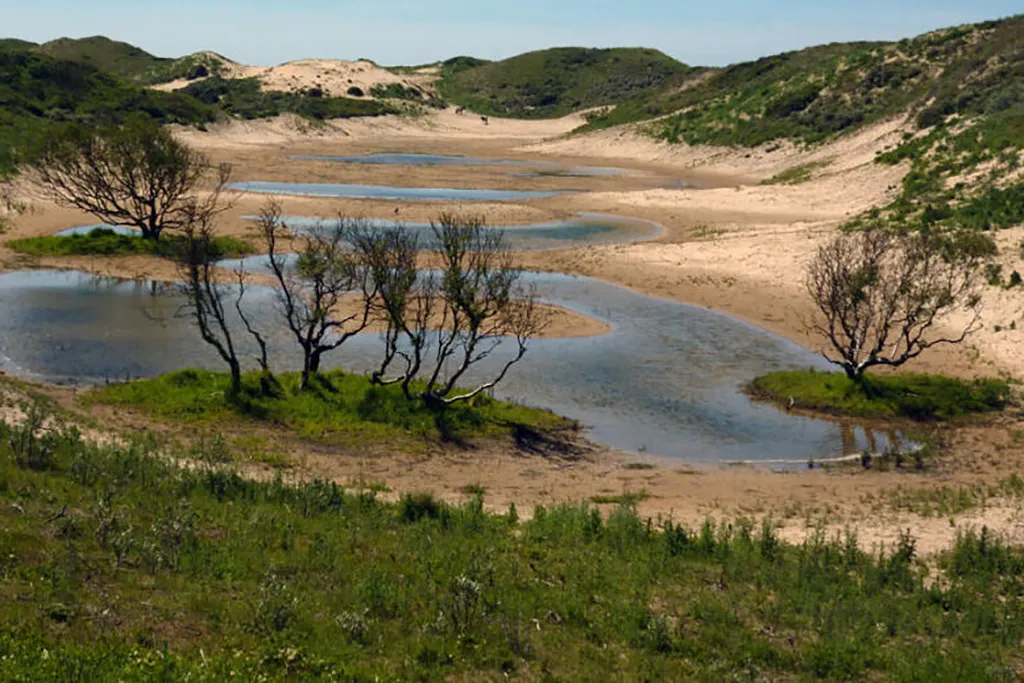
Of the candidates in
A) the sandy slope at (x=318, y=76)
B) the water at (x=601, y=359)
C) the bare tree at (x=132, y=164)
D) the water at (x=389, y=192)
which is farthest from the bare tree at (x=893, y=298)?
the sandy slope at (x=318, y=76)

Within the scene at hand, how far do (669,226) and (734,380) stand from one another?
104 ft

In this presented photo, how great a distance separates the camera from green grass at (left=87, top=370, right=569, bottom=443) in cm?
2656

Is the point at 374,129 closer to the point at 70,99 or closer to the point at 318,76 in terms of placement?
the point at 318,76

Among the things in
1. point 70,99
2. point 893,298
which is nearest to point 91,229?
point 893,298

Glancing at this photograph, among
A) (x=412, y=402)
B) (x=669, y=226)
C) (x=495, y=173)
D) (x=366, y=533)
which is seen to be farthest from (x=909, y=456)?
(x=495, y=173)

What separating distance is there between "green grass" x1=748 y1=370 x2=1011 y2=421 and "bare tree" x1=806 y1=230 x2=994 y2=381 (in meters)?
0.73

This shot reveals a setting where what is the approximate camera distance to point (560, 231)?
63.7 metres

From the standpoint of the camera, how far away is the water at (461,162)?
10200cm

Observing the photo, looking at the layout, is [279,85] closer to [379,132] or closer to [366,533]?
[379,132]

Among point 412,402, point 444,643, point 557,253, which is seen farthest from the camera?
point 557,253

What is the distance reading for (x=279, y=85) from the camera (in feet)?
521

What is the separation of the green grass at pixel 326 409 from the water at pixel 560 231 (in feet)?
84.9

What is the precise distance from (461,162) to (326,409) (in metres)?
86.7

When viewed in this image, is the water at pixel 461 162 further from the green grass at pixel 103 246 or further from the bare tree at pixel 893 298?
the bare tree at pixel 893 298
